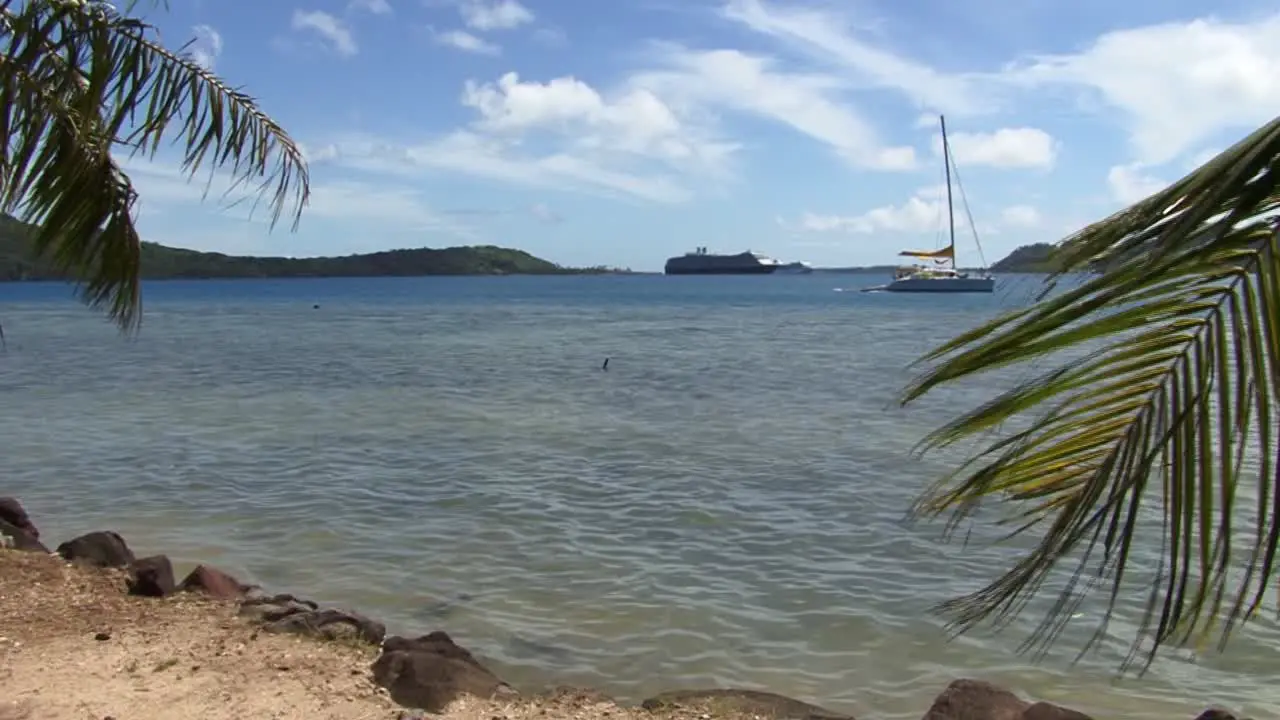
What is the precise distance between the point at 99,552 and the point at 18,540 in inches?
44.6

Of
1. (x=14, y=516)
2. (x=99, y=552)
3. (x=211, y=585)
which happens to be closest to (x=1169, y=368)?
(x=211, y=585)

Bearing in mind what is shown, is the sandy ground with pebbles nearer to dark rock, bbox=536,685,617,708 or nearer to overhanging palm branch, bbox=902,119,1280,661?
dark rock, bbox=536,685,617,708

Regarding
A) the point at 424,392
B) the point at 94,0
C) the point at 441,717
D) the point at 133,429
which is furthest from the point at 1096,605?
the point at 424,392

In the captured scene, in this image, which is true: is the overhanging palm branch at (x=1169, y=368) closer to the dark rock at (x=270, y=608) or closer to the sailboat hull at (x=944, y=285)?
the dark rock at (x=270, y=608)

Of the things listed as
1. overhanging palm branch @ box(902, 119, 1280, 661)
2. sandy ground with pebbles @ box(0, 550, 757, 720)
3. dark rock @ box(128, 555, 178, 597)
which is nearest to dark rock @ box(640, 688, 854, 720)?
sandy ground with pebbles @ box(0, 550, 757, 720)

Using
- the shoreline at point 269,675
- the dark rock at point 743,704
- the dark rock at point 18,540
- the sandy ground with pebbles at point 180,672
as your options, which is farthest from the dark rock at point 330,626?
the dark rock at point 18,540

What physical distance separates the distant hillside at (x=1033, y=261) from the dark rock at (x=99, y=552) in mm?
8946

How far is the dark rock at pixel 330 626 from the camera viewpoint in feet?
24.4

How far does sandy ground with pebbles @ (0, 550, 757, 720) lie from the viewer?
5938 millimetres

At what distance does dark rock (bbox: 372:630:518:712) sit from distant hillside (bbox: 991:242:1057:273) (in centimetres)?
491

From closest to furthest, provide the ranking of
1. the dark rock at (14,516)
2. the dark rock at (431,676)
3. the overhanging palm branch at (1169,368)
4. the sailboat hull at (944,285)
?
the overhanging palm branch at (1169,368), the dark rock at (431,676), the dark rock at (14,516), the sailboat hull at (944,285)

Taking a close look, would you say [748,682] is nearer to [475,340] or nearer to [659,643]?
[659,643]

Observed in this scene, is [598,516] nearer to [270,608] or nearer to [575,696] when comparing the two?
[270,608]

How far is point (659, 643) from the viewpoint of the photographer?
821 centimetres
